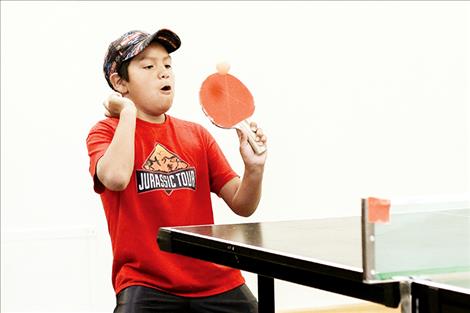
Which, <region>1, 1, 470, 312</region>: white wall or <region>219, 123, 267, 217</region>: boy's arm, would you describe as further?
<region>1, 1, 470, 312</region>: white wall

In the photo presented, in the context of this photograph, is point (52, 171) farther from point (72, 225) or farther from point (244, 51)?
point (244, 51)

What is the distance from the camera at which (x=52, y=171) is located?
3.92 metres

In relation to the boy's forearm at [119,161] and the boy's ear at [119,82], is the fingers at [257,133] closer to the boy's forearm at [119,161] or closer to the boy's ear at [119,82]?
the boy's forearm at [119,161]

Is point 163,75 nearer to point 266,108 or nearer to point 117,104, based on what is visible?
point 117,104

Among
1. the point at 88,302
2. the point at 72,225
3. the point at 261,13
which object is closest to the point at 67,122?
the point at 72,225

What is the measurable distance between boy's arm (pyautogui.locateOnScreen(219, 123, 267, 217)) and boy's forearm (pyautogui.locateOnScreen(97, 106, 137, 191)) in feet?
1.03

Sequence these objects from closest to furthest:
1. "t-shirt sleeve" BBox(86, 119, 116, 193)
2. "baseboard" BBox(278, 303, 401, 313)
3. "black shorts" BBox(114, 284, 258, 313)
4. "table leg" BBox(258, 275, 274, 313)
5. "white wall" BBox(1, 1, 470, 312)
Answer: "table leg" BBox(258, 275, 274, 313), "black shorts" BBox(114, 284, 258, 313), "t-shirt sleeve" BBox(86, 119, 116, 193), "white wall" BBox(1, 1, 470, 312), "baseboard" BBox(278, 303, 401, 313)

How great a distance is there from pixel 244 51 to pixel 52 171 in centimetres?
111

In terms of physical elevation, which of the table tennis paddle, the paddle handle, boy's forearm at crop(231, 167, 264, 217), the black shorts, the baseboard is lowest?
the baseboard

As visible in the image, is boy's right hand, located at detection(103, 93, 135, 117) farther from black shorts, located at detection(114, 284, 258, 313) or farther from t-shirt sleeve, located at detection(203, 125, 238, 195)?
black shorts, located at detection(114, 284, 258, 313)

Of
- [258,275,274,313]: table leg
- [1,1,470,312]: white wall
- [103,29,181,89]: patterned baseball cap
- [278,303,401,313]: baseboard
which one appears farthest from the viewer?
[278,303,401,313]: baseboard

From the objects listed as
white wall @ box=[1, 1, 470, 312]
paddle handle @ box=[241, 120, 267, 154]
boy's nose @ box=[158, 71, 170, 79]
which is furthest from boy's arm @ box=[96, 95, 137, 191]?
white wall @ box=[1, 1, 470, 312]

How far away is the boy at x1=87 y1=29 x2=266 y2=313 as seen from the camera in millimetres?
2375

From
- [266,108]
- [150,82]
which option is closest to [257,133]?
[150,82]
